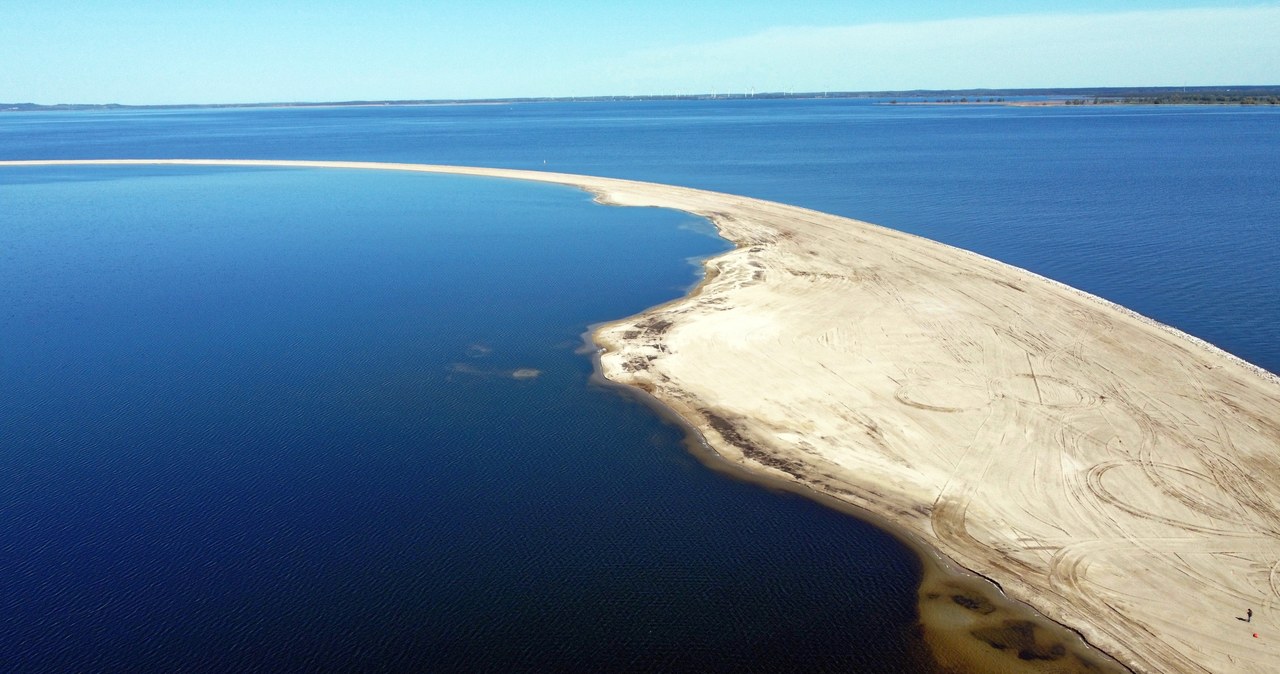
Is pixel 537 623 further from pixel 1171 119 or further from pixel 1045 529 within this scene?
pixel 1171 119

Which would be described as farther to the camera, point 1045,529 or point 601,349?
point 601,349

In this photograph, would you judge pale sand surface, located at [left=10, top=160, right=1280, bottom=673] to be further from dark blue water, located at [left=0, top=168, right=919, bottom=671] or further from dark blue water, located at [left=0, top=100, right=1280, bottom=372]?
dark blue water, located at [left=0, top=100, right=1280, bottom=372]

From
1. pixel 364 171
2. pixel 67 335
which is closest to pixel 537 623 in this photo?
pixel 67 335

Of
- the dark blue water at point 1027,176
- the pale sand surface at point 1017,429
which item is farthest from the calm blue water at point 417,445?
the pale sand surface at point 1017,429

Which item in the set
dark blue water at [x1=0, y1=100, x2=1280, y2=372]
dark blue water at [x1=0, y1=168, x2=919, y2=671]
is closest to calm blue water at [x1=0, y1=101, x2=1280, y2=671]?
dark blue water at [x1=0, y1=168, x2=919, y2=671]

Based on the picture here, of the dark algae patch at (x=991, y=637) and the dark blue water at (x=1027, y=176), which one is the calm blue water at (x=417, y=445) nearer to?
the dark blue water at (x=1027, y=176)

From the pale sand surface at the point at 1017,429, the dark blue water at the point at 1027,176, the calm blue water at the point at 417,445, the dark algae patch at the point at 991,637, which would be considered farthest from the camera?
the dark blue water at the point at 1027,176
